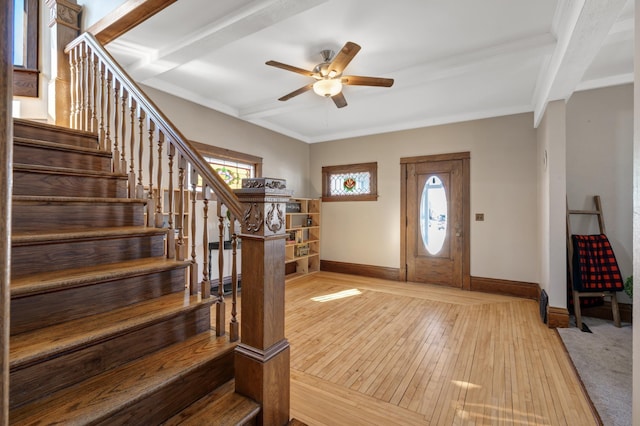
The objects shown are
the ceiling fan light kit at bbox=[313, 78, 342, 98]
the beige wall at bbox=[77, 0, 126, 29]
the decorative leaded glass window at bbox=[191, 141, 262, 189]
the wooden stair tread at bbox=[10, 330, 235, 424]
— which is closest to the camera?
the wooden stair tread at bbox=[10, 330, 235, 424]

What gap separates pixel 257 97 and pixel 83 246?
2.96 metres

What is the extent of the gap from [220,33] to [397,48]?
158cm

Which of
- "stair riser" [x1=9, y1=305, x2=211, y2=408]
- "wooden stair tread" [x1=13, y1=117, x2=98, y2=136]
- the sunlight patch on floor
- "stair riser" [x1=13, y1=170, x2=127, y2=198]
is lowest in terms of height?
the sunlight patch on floor

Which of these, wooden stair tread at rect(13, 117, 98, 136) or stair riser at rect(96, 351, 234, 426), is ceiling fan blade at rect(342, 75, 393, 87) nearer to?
wooden stair tread at rect(13, 117, 98, 136)

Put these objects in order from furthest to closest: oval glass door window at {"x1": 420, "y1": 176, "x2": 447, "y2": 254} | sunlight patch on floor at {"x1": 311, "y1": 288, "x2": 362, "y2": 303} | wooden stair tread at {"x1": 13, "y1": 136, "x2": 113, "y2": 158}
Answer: oval glass door window at {"x1": 420, "y1": 176, "x2": 447, "y2": 254}
sunlight patch on floor at {"x1": 311, "y1": 288, "x2": 362, "y2": 303}
wooden stair tread at {"x1": 13, "y1": 136, "x2": 113, "y2": 158}

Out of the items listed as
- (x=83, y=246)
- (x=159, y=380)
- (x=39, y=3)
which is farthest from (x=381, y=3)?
(x=39, y=3)

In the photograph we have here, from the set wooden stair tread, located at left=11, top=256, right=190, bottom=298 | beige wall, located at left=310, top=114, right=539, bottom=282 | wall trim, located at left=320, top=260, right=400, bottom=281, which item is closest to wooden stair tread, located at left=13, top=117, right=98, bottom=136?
wooden stair tread, located at left=11, top=256, right=190, bottom=298

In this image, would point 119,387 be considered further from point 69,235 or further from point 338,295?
point 338,295

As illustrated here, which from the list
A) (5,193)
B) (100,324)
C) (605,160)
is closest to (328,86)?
(100,324)

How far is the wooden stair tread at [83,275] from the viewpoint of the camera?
121 centimetres

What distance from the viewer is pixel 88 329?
1254mm

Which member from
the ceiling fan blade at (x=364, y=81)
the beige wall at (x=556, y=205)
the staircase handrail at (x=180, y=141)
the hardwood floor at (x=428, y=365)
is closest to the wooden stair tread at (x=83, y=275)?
the staircase handrail at (x=180, y=141)

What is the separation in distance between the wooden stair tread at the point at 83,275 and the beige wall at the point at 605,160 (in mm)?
4260

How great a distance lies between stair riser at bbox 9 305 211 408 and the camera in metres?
1.05
